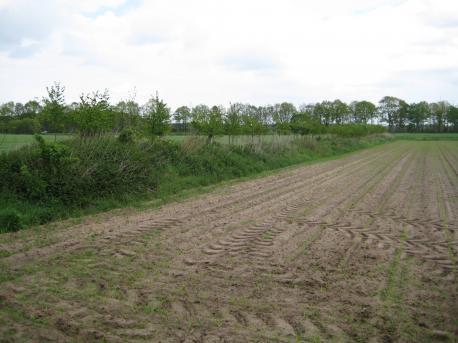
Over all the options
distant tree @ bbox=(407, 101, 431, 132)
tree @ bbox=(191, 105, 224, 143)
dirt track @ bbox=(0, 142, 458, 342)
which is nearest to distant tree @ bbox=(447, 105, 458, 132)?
distant tree @ bbox=(407, 101, 431, 132)

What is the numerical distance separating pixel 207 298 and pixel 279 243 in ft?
9.03

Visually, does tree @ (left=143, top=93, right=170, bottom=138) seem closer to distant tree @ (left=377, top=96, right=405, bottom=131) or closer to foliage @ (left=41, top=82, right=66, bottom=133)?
foliage @ (left=41, top=82, right=66, bottom=133)

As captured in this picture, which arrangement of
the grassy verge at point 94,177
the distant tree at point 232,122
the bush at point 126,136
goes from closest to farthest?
the grassy verge at point 94,177
the bush at point 126,136
the distant tree at point 232,122

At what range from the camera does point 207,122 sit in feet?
70.3

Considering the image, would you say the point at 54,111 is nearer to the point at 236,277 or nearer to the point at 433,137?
the point at 236,277

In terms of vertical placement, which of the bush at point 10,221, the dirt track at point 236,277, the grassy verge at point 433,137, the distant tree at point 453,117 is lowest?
the dirt track at point 236,277

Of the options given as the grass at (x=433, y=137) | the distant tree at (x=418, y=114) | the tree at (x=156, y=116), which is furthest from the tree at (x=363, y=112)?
the tree at (x=156, y=116)

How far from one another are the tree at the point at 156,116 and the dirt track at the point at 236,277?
23.9 ft

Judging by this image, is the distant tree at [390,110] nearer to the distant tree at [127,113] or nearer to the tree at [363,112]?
the tree at [363,112]

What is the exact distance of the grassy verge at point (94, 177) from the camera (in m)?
9.77

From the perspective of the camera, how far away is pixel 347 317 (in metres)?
4.62

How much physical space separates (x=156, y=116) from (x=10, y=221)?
9219mm

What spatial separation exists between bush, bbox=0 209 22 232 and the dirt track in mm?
782

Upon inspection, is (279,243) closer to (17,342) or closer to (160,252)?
(160,252)
